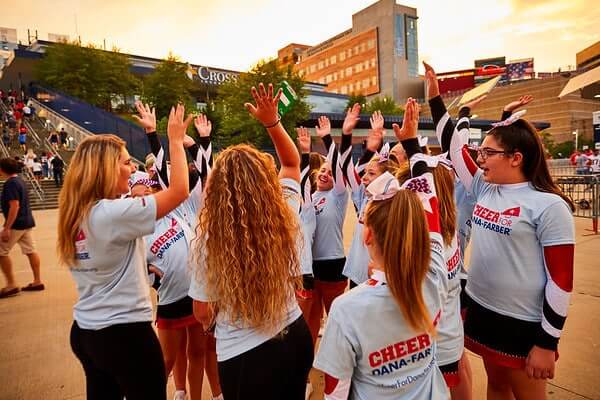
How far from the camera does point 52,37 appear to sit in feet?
247

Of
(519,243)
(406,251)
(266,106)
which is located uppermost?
(266,106)

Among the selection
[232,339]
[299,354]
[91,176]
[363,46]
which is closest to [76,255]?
[91,176]

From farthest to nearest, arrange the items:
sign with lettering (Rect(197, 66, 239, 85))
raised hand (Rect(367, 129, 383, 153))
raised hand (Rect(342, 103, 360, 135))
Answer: sign with lettering (Rect(197, 66, 239, 85)) → raised hand (Rect(367, 129, 383, 153)) → raised hand (Rect(342, 103, 360, 135))

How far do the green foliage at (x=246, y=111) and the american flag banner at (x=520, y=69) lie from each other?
321ft

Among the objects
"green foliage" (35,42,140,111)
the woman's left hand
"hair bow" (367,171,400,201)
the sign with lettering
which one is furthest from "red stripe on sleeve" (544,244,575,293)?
the sign with lettering

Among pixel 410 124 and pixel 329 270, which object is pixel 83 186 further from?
pixel 329 270

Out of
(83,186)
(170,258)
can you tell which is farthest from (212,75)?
(83,186)

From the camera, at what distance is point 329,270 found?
3.75 meters

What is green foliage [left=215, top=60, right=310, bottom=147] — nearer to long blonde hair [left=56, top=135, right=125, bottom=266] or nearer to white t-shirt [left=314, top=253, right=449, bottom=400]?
long blonde hair [left=56, top=135, right=125, bottom=266]

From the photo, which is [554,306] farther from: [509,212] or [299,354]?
[299,354]

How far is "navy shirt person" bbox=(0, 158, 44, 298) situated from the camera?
18.7 ft

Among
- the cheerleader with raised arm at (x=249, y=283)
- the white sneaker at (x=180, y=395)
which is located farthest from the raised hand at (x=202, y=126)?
the white sneaker at (x=180, y=395)

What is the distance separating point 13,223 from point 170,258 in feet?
14.6

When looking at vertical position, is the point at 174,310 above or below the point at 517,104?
below
